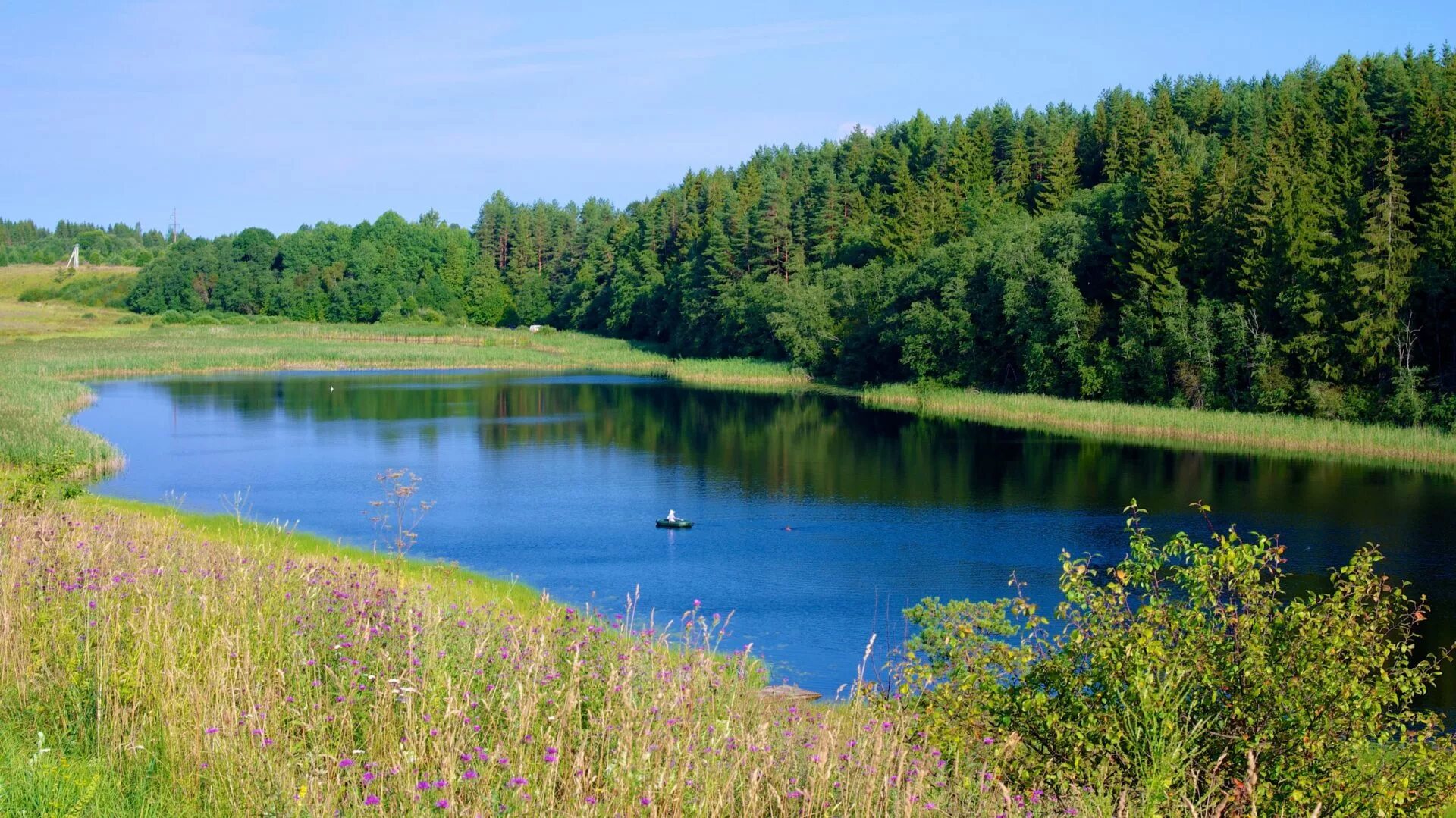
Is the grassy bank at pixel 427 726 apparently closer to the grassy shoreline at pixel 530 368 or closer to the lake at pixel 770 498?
the lake at pixel 770 498

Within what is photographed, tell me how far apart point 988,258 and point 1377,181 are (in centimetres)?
1950

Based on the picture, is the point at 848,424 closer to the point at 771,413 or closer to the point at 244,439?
the point at 771,413

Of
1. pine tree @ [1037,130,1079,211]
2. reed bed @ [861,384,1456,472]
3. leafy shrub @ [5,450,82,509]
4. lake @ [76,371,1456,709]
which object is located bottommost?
lake @ [76,371,1456,709]

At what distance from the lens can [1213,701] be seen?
674cm

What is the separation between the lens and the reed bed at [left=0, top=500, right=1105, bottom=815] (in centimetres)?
533

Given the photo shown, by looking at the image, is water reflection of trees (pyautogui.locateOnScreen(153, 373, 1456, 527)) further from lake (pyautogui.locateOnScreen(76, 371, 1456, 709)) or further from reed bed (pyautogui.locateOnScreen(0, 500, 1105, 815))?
reed bed (pyautogui.locateOnScreen(0, 500, 1105, 815))

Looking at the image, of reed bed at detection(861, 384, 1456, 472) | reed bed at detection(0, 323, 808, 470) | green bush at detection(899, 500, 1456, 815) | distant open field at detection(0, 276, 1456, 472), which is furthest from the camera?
reed bed at detection(0, 323, 808, 470)

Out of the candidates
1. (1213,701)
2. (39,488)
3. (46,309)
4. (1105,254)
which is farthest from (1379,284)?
(46,309)

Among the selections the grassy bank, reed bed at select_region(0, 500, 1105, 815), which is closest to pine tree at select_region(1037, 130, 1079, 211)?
the grassy bank

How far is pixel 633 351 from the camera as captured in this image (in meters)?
94.8

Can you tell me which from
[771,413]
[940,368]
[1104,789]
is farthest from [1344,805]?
[940,368]

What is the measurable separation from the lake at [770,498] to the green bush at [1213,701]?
8545 millimetres

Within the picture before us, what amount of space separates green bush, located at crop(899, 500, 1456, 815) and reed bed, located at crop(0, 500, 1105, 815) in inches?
18.4

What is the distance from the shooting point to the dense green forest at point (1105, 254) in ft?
143
